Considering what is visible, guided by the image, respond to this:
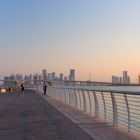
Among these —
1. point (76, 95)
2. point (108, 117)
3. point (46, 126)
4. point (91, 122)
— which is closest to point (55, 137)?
point (46, 126)

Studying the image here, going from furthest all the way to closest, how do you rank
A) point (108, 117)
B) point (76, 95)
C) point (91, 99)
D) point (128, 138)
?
point (76, 95) < point (91, 99) < point (108, 117) < point (128, 138)

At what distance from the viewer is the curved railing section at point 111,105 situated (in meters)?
15.3

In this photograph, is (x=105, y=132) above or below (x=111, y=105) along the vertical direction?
below

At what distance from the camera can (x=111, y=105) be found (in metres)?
20.9

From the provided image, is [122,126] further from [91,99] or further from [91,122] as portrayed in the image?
[91,99]

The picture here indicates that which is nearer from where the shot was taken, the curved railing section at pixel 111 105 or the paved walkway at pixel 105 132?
the paved walkway at pixel 105 132

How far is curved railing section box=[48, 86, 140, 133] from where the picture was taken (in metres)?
15.3

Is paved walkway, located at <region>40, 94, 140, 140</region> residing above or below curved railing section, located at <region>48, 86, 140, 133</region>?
below

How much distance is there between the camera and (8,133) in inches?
589

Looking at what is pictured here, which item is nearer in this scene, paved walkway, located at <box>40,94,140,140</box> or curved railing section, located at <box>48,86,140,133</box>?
paved walkway, located at <box>40,94,140,140</box>

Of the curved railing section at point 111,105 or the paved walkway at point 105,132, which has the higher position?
the curved railing section at point 111,105

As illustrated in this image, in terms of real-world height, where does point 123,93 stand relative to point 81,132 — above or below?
above

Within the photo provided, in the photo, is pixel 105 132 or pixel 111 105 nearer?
pixel 105 132

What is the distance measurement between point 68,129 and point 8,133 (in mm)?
2140
